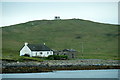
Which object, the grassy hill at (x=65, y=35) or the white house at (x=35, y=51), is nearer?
the white house at (x=35, y=51)

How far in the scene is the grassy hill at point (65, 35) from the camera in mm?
127250

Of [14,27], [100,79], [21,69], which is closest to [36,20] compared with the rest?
[14,27]

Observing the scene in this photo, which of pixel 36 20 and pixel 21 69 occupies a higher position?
pixel 36 20

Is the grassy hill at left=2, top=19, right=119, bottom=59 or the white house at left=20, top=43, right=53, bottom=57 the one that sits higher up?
the grassy hill at left=2, top=19, right=119, bottom=59

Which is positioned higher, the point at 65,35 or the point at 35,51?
the point at 65,35

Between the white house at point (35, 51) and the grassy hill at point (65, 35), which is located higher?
the grassy hill at point (65, 35)

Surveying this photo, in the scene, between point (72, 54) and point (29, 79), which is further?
point (72, 54)

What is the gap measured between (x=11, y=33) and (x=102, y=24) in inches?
1848

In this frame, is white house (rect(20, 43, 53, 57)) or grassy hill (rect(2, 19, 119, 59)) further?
grassy hill (rect(2, 19, 119, 59))

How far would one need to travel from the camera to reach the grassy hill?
127m

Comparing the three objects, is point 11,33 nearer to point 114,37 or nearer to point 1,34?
point 1,34

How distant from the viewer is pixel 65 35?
5797 inches

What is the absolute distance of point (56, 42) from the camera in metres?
136

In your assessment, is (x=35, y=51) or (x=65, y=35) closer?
(x=35, y=51)
